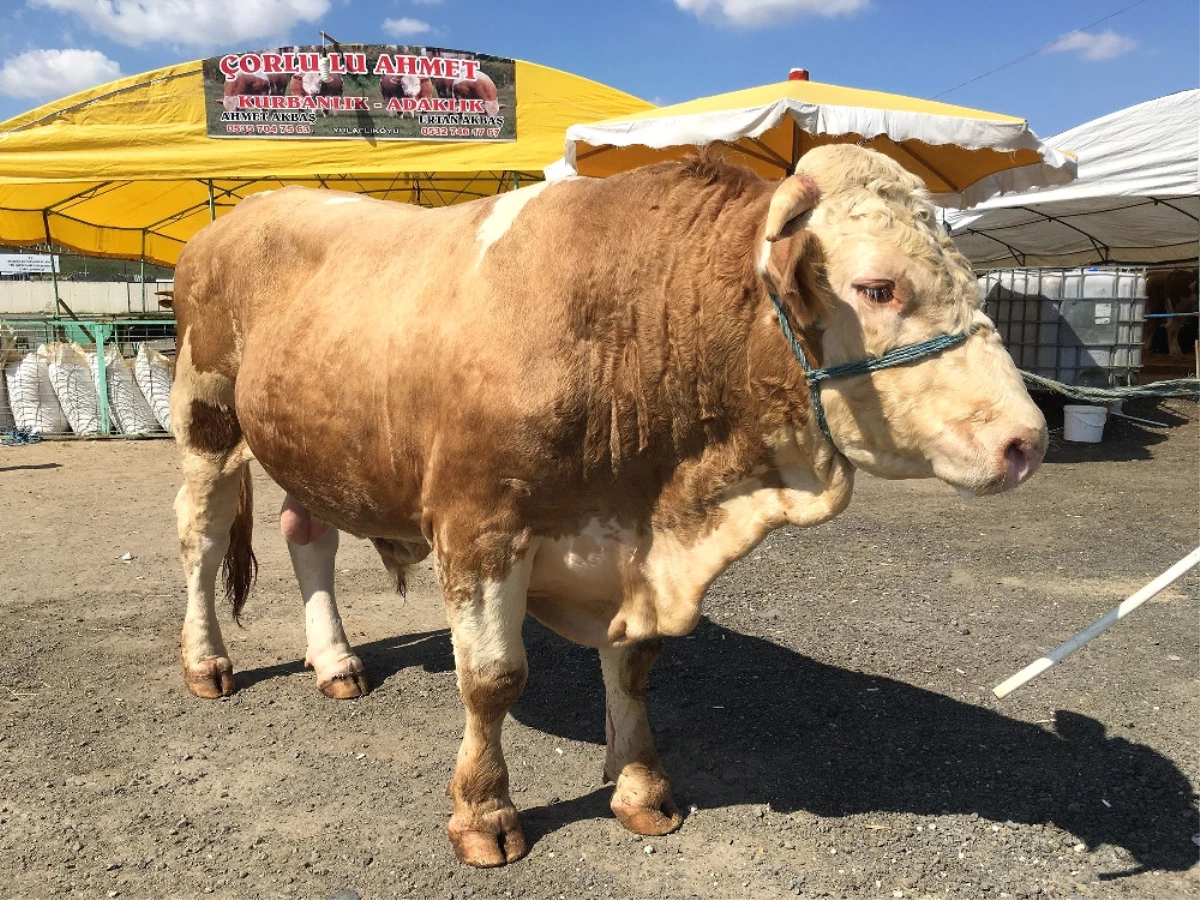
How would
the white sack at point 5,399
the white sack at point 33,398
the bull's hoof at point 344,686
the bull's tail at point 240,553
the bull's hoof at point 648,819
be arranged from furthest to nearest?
1. the white sack at point 5,399
2. the white sack at point 33,398
3. the bull's tail at point 240,553
4. the bull's hoof at point 344,686
5. the bull's hoof at point 648,819

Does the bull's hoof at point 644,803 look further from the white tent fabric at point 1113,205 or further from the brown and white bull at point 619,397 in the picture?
the white tent fabric at point 1113,205

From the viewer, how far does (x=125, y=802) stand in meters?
3.14

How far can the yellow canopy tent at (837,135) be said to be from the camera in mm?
7391

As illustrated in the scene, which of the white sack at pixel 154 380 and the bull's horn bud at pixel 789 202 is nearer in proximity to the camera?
the bull's horn bud at pixel 789 202

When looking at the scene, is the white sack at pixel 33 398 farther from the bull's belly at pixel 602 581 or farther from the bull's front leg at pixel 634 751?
the bull's belly at pixel 602 581

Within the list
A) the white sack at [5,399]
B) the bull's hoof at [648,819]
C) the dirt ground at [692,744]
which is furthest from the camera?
the white sack at [5,399]

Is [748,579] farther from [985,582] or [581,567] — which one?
[581,567]

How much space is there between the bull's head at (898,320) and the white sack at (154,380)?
10123 millimetres

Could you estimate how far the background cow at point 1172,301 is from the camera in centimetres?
1691

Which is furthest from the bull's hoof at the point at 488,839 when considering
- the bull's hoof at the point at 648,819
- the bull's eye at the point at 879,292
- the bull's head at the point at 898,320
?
the bull's eye at the point at 879,292

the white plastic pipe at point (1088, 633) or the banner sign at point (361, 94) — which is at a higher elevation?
the banner sign at point (361, 94)

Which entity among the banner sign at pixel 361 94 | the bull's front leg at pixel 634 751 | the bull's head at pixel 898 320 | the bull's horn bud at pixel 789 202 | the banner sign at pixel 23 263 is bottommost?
the bull's front leg at pixel 634 751

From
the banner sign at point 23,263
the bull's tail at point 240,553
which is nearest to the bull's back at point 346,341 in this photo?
the bull's tail at point 240,553

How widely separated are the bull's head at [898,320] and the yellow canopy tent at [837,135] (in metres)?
4.64
